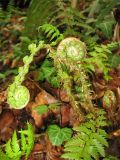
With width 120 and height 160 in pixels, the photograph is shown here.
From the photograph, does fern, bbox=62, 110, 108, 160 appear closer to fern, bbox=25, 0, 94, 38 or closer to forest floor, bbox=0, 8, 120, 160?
forest floor, bbox=0, 8, 120, 160

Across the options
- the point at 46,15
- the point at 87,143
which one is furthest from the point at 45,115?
the point at 46,15

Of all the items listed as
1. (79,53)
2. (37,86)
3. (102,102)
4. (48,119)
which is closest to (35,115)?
(48,119)

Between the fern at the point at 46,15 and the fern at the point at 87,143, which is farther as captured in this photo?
the fern at the point at 46,15

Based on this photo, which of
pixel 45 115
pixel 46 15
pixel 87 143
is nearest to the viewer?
pixel 87 143

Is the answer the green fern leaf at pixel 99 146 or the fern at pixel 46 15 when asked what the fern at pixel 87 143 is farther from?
the fern at pixel 46 15

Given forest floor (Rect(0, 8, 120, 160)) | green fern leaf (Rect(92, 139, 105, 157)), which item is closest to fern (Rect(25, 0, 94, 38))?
forest floor (Rect(0, 8, 120, 160))

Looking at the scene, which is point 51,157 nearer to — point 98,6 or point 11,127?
point 11,127

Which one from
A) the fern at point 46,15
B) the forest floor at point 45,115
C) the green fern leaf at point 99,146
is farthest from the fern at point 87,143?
the fern at point 46,15

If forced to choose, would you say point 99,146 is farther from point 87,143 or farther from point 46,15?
point 46,15
